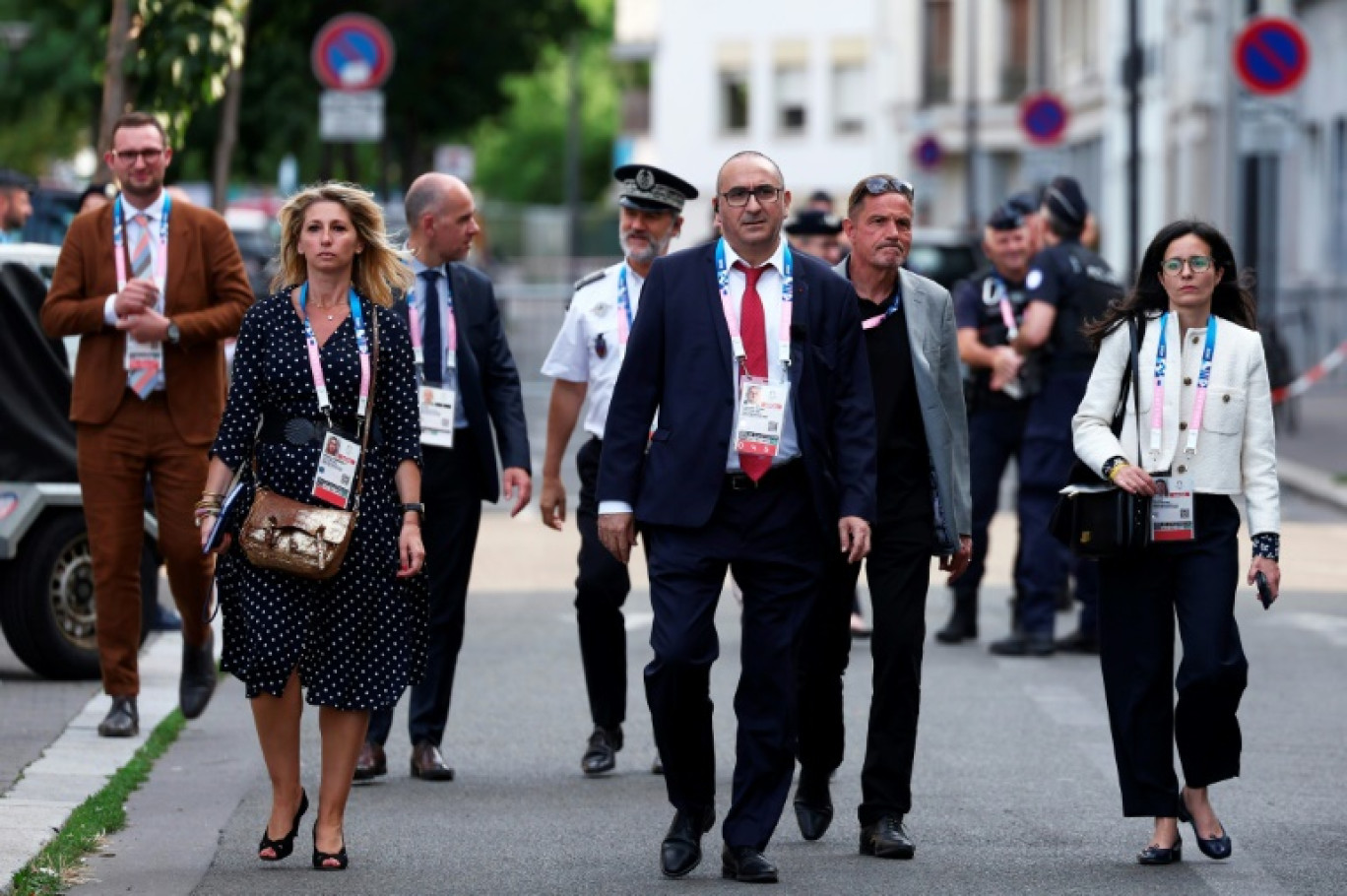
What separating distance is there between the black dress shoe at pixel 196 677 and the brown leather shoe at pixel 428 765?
1148 millimetres

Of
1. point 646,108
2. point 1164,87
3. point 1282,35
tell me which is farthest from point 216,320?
point 646,108

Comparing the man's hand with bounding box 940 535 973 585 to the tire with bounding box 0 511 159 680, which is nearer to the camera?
the man's hand with bounding box 940 535 973 585

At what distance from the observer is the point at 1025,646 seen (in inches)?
483

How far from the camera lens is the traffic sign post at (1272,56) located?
22.0 meters

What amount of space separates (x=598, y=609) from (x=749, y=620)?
6.11ft

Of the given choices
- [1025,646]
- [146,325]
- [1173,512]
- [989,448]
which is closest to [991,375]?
[989,448]

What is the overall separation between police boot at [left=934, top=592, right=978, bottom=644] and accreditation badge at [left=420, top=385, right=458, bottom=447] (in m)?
4.22

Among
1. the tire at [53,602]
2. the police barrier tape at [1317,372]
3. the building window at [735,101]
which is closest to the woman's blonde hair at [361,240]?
the tire at [53,602]

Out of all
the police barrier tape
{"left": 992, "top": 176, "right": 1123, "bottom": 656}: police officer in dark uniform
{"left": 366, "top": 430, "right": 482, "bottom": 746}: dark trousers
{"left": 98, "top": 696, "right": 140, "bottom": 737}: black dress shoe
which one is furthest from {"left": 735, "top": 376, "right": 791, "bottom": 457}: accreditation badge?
the police barrier tape

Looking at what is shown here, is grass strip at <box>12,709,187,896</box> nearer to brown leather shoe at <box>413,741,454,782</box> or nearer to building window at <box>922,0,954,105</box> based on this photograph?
brown leather shoe at <box>413,741,454,782</box>

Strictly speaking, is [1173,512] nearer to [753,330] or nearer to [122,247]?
[753,330]

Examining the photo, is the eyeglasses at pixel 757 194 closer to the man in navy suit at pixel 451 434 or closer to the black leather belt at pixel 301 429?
the black leather belt at pixel 301 429

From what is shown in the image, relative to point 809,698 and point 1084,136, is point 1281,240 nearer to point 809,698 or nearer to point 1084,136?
point 1084,136

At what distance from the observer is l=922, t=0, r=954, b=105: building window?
242 ft
